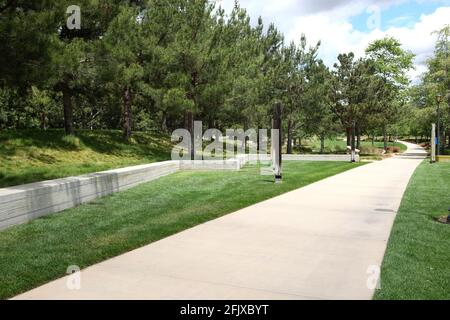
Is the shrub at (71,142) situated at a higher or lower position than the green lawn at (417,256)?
higher

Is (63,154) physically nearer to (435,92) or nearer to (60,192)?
(60,192)

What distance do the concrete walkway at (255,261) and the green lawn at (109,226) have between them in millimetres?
323

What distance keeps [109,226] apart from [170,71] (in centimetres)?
1465

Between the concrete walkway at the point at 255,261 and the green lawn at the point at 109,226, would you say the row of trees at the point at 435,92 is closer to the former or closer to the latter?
the green lawn at the point at 109,226

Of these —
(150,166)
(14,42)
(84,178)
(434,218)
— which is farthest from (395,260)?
(150,166)

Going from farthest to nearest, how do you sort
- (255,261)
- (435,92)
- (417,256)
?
(435,92)
(417,256)
(255,261)

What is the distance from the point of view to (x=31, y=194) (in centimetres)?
733

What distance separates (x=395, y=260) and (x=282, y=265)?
4.66 ft

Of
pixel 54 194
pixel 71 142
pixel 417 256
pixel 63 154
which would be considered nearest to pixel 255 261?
pixel 417 256

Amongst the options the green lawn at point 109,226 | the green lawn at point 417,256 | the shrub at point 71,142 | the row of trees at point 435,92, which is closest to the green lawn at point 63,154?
the shrub at point 71,142

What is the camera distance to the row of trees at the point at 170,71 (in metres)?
9.62

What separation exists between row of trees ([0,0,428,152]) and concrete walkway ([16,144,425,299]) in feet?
19.5

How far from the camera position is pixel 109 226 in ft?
23.0

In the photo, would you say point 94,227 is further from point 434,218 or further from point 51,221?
point 434,218
